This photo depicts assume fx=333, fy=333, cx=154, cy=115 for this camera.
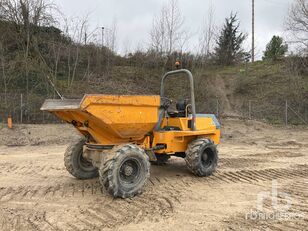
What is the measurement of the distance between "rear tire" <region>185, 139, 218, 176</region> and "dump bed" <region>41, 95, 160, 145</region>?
1.15 metres

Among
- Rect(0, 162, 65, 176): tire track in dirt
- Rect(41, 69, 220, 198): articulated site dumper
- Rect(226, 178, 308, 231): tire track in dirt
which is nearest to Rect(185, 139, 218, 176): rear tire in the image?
Rect(41, 69, 220, 198): articulated site dumper

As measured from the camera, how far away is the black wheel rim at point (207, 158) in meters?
7.16

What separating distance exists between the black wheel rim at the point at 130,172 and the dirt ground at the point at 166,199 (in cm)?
30

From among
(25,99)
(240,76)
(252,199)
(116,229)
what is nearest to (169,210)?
(116,229)

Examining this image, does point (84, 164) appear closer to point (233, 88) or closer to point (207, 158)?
point (207, 158)

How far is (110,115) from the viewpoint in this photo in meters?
5.34

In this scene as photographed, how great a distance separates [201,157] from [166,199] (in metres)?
1.90

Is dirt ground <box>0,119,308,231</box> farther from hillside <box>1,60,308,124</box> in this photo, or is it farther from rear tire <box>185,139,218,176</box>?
hillside <box>1,60,308,124</box>

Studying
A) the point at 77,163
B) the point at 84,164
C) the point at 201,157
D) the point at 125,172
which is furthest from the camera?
the point at 201,157

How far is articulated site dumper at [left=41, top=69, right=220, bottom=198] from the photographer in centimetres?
527

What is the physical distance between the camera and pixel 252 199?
213 inches

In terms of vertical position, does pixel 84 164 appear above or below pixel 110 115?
below

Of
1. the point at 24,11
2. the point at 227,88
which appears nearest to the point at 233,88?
the point at 227,88

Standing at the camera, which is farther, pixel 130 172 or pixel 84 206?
pixel 130 172
